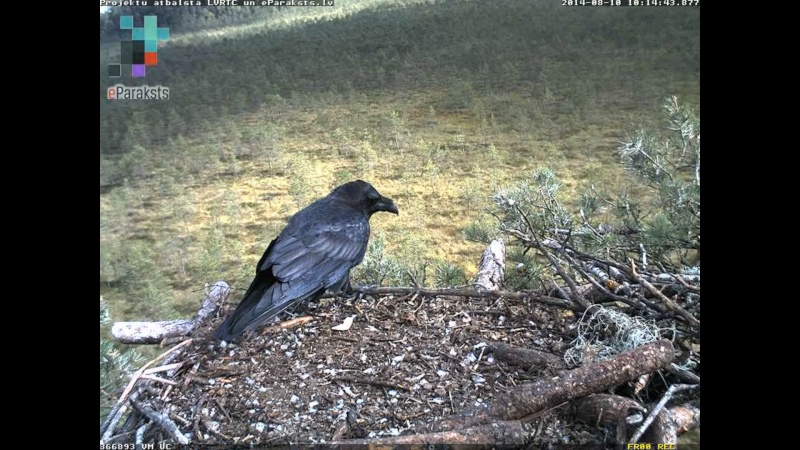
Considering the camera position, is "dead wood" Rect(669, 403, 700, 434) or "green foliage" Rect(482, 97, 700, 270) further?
"green foliage" Rect(482, 97, 700, 270)

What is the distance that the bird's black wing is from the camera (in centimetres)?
360

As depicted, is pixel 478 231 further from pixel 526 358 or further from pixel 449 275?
pixel 526 358

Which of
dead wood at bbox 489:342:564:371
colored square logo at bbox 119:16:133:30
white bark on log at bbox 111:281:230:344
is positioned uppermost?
colored square logo at bbox 119:16:133:30

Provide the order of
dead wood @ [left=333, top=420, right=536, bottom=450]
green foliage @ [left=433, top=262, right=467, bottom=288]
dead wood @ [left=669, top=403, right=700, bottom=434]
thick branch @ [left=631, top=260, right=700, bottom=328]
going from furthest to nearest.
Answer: green foliage @ [left=433, top=262, right=467, bottom=288] → thick branch @ [left=631, top=260, right=700, bottom=328] → dead wood @ [left=669, top=403, right=700, bottom=434] → dead wood @ [left=333, top=420, right=536, bottom=450]

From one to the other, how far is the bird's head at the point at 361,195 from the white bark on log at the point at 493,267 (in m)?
0.72

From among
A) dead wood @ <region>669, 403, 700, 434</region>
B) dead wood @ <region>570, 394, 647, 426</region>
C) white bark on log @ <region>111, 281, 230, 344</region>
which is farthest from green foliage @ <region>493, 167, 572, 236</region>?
white bark on log @ <region>111, 281, 230, 344</region>

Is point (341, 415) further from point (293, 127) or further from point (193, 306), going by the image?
point (293, 127)

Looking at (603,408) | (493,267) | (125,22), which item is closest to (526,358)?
(603,408)

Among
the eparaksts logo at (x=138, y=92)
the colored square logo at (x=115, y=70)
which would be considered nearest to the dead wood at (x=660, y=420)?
the eparaksts logo at (x=138, y=92)

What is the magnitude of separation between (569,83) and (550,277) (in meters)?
1.28

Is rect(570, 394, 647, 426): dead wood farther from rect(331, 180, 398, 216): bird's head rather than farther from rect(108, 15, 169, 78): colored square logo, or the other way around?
rect(108, 15, 169, 78): colored square logo

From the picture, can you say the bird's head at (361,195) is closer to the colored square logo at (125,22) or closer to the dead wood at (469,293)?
the dead wood at (469,293)

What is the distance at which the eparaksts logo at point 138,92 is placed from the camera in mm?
3861

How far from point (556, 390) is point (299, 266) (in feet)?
5.31
